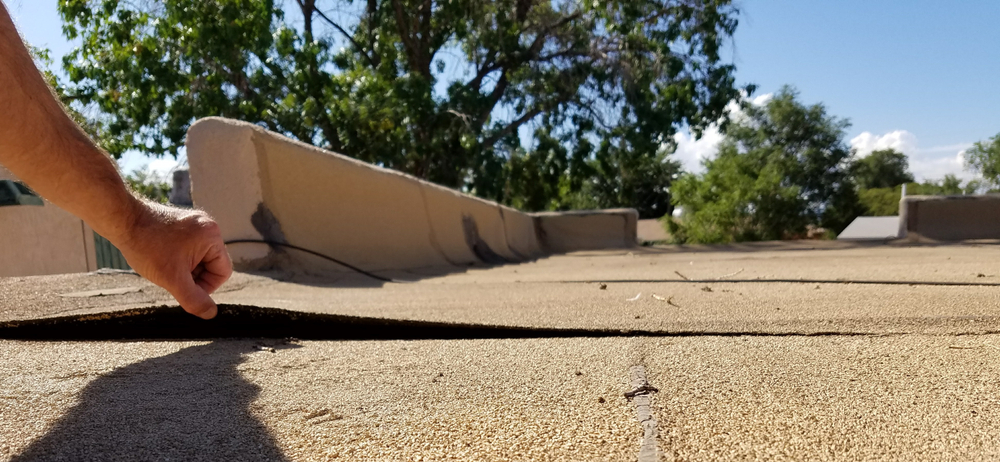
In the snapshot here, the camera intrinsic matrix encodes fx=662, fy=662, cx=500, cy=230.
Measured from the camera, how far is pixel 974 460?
37.1 inches

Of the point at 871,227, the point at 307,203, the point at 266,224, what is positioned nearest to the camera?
the point at 266,224

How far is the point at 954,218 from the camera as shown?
9461 mm

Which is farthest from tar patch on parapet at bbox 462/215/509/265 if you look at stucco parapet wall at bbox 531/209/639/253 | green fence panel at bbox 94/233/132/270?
stucco parapet wall at bbox 531/209/639/253

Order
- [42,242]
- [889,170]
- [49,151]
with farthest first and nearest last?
1. [889,170]
2. [42,242]
3. [49,151]

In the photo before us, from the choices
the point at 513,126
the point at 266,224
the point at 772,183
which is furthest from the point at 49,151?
the point at 772,183

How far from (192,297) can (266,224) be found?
270 cm

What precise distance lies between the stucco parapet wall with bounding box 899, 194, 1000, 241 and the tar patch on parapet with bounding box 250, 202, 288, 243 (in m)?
9.03

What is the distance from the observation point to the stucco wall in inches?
211

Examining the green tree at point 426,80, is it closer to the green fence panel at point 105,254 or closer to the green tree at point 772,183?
the green fence panel at point 105,254

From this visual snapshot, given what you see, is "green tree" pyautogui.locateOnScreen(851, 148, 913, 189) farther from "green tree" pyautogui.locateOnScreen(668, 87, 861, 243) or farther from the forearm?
the forearm

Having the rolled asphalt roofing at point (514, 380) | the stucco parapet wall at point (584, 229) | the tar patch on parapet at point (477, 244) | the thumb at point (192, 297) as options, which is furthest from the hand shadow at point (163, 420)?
the stucco parapet wall at point (584, 229)

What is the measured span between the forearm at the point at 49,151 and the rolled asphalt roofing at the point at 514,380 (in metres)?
0.38

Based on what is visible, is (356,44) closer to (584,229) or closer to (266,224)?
(584,229)

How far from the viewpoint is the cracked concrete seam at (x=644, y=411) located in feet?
3.28
